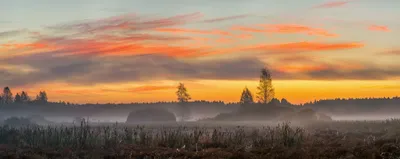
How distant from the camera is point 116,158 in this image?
26859mm

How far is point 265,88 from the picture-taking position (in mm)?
123188

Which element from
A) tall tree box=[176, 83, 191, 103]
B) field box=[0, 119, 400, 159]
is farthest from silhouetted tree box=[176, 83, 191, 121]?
field box=[0, 119, 400, 159]

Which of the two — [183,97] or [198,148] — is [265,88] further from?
[198,148]

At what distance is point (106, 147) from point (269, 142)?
10.5 meters

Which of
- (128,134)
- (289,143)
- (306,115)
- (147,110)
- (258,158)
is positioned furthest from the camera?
(147,110)

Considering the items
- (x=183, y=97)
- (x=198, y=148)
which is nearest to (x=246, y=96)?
(x=183, y=97)

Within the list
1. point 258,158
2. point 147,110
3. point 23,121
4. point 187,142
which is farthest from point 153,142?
point 147,110

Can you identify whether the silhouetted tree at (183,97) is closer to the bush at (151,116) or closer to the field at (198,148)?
the bush at (151,116)

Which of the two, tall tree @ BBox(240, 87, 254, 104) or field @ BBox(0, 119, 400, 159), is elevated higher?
tall tree @ BBox(240, 87, 254, 104)

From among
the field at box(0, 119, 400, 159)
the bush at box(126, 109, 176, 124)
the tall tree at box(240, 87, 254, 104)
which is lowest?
the field at box(0, 119, 400, 159)

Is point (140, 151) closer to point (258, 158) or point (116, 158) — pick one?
point (116, 158)

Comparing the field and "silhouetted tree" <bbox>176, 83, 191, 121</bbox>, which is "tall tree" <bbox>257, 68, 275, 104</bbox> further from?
the field

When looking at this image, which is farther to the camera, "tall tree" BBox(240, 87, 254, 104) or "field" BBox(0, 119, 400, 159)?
"tall tree" BBox(240, 87, 254, 104)

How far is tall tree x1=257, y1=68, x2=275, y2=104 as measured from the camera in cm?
12269
